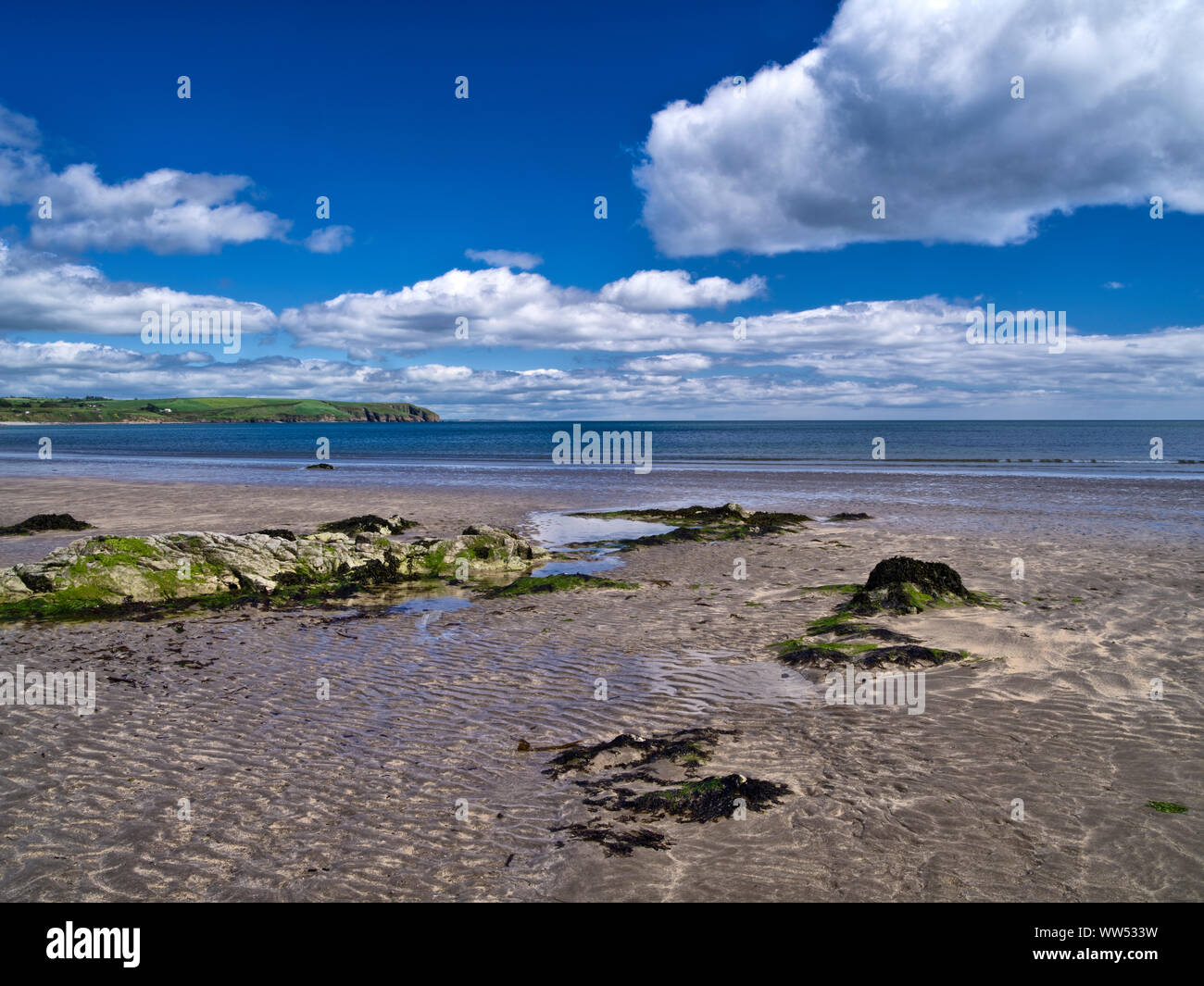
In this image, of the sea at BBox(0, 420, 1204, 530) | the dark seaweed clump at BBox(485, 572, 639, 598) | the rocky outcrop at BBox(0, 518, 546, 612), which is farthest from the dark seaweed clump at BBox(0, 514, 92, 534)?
the sea at BBox(0, 420, 1204, 530)

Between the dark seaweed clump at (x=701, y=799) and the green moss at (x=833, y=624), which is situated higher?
the green moss at (x=833, y=624)

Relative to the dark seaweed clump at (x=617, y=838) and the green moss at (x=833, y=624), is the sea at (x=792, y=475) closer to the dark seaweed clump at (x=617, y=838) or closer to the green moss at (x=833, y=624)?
the green moss at (x=833, y=624)

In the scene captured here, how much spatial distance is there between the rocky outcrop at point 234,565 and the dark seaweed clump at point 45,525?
32.8 feet

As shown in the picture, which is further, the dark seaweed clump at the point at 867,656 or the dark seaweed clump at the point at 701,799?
the dark seaweed clump at the point at 867,656

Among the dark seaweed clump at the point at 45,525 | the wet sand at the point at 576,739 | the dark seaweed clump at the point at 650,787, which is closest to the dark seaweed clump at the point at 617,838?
the dark seaweed clump at the point at 650,787

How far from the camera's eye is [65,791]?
22.7 ft

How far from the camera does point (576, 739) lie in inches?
326

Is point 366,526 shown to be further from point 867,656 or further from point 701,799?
point 701,799

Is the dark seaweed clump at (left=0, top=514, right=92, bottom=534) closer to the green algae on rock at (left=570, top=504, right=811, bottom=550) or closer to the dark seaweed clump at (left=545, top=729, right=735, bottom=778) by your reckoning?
the green algae on rock at (left=570, top=504, right=811, bottom=550)

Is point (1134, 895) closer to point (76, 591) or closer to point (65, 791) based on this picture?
point (65, 791)

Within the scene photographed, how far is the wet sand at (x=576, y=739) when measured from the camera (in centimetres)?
Answer: 559

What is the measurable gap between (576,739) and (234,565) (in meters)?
11.3

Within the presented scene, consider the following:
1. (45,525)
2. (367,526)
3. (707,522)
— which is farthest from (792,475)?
(45,525)
